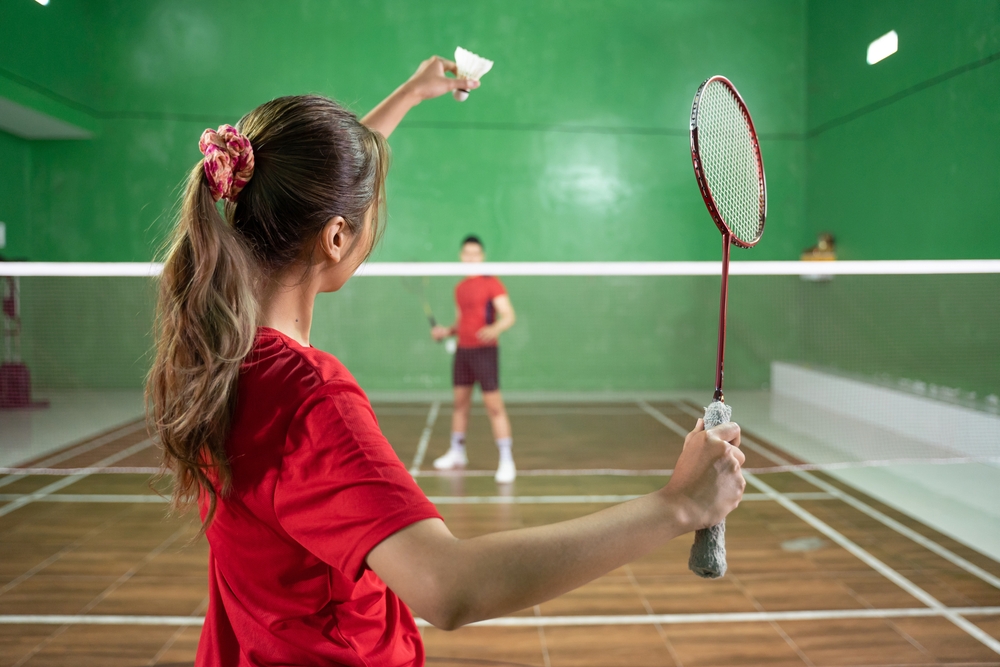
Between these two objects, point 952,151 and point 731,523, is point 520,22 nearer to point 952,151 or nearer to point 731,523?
point 952,151

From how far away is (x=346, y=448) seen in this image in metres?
0.73

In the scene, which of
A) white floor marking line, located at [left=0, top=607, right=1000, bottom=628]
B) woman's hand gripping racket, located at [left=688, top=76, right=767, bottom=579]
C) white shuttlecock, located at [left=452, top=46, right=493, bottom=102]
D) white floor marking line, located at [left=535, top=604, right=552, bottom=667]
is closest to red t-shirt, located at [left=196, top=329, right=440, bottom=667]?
woman's hand gripping racket, located at [left=688, top=76, right=767, bottom=579]

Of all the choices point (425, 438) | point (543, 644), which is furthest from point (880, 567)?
point (425, 438)

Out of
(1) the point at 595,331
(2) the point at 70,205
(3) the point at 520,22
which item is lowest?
(1) the point at 595,331

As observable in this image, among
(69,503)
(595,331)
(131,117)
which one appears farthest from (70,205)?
(595,331)

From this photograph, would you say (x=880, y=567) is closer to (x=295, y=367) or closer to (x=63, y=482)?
(x=295, y=367)

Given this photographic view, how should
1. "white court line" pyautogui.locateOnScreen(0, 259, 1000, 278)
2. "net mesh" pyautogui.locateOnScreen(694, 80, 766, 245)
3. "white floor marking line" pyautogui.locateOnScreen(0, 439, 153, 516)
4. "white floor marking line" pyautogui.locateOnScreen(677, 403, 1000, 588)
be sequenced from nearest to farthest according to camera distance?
"net mesh" pyautogui.locateOnScreen(694, 80, 766, 245), "white floor marking line" pyautogui.locateOnScreen(677, 403, 1000, 588), "white court line" pyautogui.locateOnScreen(0, 259, 1000, 278), "white floor marking line" pyautogui.locateOnScreen(0, 439, 153, 516)

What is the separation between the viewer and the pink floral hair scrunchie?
897mm

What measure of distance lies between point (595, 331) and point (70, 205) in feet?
21.5

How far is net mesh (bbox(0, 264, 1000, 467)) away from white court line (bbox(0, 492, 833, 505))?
115 cm

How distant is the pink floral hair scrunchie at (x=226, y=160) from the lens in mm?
897

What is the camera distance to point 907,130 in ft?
25.3

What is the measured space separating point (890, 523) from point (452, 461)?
283cm

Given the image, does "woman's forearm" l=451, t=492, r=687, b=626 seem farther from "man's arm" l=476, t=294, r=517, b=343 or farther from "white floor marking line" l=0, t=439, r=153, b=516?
"white floor marking line" l=0, t=439, r=153, b=516
